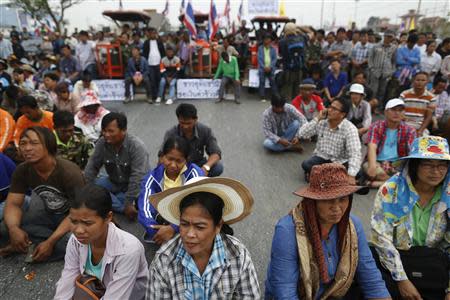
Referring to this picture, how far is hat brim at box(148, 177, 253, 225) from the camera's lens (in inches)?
65.0

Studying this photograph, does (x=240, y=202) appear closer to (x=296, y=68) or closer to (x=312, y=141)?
(x=312, y=141)

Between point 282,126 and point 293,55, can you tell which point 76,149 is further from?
point 293,55

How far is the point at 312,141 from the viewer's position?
623 cm

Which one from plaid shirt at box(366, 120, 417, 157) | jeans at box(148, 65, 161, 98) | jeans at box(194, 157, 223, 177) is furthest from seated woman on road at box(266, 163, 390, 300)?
jeans at box(148, 65, 161, 98)

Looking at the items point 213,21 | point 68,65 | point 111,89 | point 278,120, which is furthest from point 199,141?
point 213,21

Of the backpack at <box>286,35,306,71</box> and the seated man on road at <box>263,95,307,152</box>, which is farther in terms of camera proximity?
the backpack at <box>286,35,306,71</box>

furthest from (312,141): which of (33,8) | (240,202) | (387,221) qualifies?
(33,8)

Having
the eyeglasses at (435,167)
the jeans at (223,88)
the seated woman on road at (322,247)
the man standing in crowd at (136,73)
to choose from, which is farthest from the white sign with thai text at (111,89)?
the eyeglasses at (435,167)

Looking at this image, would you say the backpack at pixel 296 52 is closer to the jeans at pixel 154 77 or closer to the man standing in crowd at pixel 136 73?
the jeans at pixel 154 77

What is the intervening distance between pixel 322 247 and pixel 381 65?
Answer: 7.78 metres

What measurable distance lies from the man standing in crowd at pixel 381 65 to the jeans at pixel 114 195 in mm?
7369

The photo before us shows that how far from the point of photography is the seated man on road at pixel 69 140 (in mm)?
3867

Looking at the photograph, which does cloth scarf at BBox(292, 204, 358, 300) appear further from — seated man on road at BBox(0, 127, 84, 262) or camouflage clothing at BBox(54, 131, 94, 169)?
camouflage clothing at BBox(54, 131, 94, 169)

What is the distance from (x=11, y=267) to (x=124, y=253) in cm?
162
